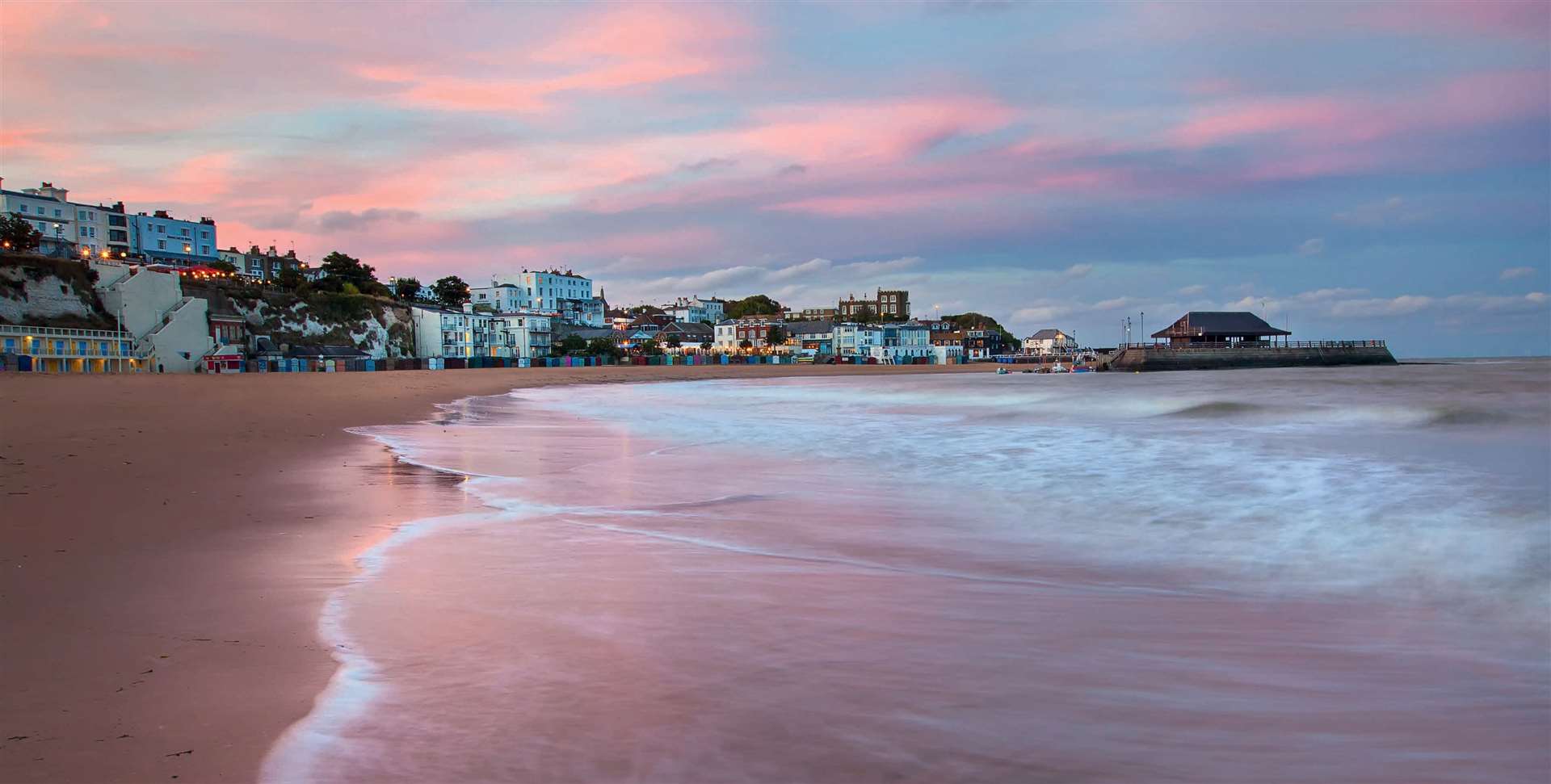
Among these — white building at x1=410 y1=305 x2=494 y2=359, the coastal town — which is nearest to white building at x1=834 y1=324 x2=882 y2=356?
the coastal town

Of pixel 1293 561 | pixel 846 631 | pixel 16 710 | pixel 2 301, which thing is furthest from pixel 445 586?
pixel 2 301

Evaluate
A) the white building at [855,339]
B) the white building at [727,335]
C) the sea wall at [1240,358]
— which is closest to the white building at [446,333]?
the white building at [727,335]

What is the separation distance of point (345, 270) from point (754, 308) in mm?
82988

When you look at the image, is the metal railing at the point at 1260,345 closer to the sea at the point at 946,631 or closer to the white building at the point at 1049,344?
the white building at the point at 1049,344

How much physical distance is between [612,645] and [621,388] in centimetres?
3487

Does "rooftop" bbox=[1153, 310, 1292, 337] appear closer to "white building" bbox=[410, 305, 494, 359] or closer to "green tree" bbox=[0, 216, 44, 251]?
"white building" bbox=[410, 305, 494, 359]

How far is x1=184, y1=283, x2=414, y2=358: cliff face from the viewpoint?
60.3m

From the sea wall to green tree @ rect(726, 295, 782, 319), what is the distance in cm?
8505

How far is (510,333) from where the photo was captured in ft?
295

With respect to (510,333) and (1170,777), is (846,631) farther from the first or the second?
(510,333)

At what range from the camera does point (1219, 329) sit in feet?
260

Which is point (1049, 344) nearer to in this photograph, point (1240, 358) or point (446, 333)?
point (1240, 358)

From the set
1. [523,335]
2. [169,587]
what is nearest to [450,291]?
[523,335]

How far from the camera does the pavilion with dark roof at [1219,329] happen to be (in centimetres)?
7881
